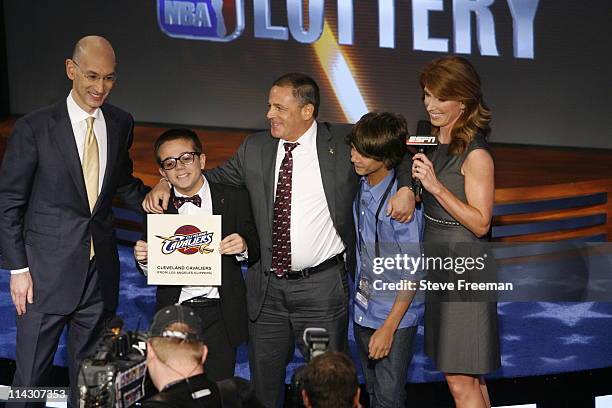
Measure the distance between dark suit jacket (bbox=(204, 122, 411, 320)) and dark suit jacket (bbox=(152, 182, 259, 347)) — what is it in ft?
0.21

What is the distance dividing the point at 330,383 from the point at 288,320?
4.37ft

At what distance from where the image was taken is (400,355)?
12.6 feet

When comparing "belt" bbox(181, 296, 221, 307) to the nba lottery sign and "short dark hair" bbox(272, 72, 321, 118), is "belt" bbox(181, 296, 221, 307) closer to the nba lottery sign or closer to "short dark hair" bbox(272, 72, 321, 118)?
the nba lottery sign

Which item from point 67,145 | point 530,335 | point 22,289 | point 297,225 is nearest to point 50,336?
point 22,289

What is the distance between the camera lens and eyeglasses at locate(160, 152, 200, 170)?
380 cm

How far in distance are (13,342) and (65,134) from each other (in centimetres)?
201

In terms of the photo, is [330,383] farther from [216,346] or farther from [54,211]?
[54,211]

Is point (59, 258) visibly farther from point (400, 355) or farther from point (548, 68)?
point (548, 68)

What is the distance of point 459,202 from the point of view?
3.69m

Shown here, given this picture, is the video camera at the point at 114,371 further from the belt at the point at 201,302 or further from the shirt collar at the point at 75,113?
the shirt collar at the point at 75,113

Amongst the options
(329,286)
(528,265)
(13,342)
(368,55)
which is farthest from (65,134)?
(368,55)

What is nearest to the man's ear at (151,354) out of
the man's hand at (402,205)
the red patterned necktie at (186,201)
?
the red patterned necktie at (186,201)

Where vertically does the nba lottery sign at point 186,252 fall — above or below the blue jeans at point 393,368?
above

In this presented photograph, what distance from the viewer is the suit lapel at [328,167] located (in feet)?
13.0
